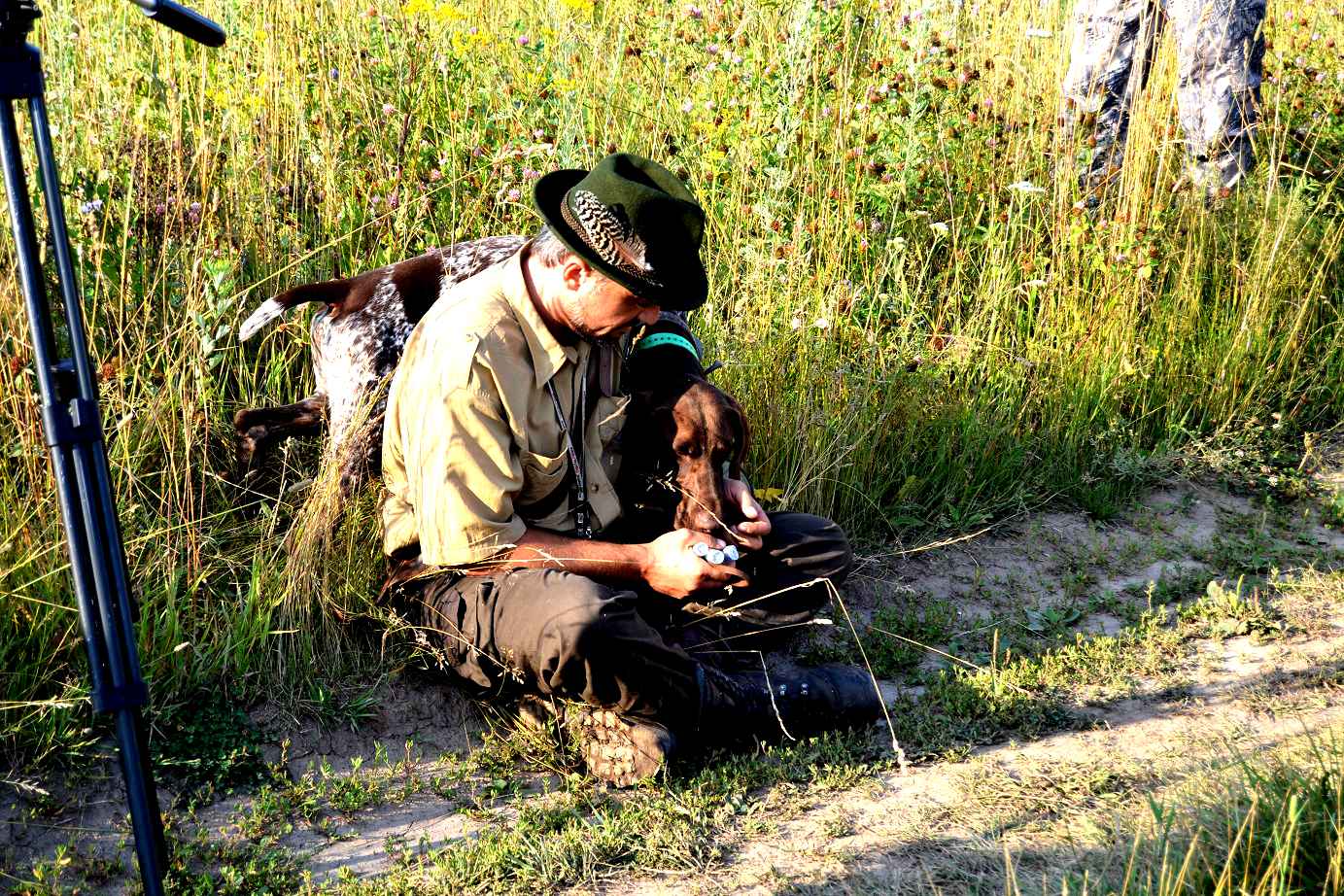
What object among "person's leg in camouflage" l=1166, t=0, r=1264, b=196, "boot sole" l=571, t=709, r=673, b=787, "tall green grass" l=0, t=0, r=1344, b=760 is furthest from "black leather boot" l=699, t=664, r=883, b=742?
"person's leg in camouflage" l=1166, t=0, r=1264, b=196

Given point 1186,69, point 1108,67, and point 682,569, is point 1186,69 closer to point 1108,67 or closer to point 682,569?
point 1108,67

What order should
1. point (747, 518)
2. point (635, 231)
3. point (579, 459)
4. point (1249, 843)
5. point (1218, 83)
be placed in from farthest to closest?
point (1218, 83), point (747, 518), point (579, 459), point (635, 231), point (1249, 843)

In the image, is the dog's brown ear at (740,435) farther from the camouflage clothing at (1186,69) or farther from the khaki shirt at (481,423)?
the camouflage clothing at (1186,69)

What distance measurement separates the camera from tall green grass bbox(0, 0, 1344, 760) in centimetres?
388

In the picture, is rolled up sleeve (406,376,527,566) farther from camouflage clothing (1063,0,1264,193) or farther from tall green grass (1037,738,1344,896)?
camouflage clothing (1063,0,1264,193)

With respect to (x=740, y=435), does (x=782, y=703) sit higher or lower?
lower

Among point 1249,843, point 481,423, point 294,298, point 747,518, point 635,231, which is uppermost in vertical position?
point 635,231

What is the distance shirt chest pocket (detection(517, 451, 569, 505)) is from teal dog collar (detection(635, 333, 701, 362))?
57 cm

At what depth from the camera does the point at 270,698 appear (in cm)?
345

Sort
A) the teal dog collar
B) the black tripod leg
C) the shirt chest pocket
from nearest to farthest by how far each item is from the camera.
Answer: the black tripod leg
the shirt chest pocket
the teal dog collar

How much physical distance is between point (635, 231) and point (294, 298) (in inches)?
48.9

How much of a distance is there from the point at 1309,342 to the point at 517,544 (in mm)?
4151

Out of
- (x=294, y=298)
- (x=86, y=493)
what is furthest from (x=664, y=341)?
(x=86, y=493)

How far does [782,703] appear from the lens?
11.5ft
